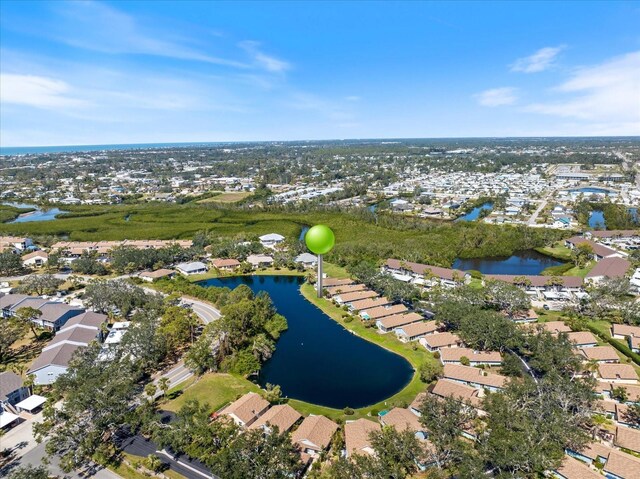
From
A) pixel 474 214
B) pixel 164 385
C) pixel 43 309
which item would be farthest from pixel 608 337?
pixel 474 214

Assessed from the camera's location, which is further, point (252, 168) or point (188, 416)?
point (252, 168)

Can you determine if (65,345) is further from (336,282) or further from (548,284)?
(548,284)

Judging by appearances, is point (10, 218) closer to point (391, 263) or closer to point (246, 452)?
point (391, 263)

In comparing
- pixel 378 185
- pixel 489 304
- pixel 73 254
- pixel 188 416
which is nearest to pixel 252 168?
pixel 378 185

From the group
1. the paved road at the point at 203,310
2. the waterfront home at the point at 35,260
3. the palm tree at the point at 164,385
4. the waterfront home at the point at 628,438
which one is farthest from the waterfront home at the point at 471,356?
the waterfront home at the point at 35,260

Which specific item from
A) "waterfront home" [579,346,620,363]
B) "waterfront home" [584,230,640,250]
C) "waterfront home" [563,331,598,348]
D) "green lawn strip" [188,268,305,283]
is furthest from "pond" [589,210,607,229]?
"green lawn strip" [188,268,305,283]

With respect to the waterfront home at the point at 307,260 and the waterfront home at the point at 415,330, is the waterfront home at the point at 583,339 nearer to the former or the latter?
the waterfront home at the point at 415,330
